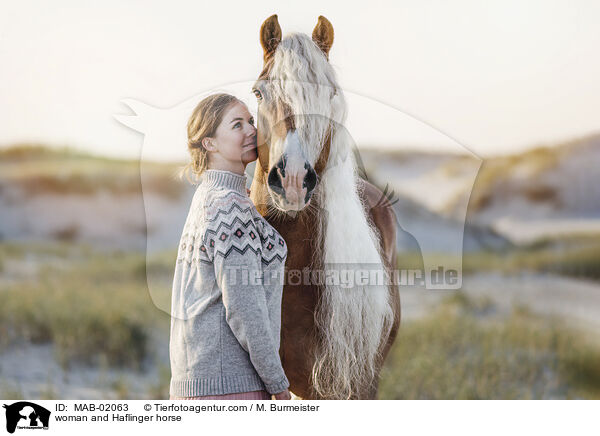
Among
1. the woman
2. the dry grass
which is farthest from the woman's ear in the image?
the dry grass

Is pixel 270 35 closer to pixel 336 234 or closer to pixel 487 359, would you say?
pixel 336 234

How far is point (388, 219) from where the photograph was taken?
2.16m

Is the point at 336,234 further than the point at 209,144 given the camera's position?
Yes

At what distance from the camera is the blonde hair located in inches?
63.3

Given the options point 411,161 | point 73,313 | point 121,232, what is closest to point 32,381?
point 73,313

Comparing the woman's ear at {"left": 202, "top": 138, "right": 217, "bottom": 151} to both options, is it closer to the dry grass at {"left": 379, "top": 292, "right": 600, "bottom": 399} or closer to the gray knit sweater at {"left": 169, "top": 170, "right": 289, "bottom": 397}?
the gray knit sweater at {"left": 169, "top": 170, "right": 289, "bottom": 397}

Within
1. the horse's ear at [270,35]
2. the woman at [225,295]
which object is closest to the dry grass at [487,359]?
the woman at [225,295]

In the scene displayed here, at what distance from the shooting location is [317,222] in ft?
5.77

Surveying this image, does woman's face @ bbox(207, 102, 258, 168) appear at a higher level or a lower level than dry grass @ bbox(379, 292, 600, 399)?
higher

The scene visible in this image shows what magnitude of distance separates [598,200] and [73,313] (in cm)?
343
